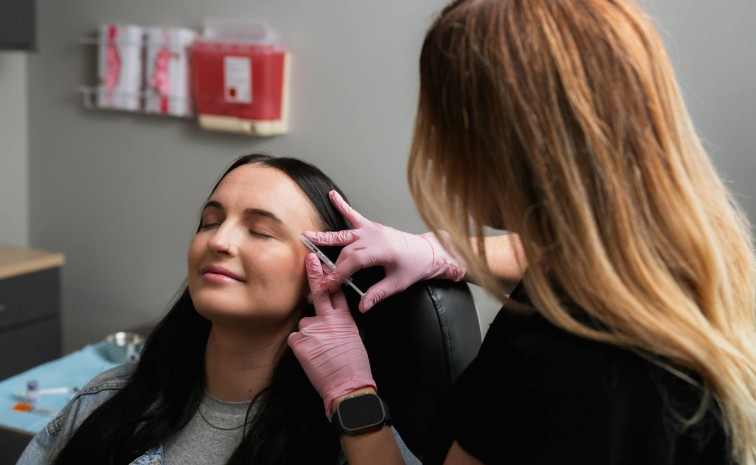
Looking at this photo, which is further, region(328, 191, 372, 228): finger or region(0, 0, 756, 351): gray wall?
region(0, 0, 756, 351): gray wall

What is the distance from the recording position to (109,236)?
3342mm

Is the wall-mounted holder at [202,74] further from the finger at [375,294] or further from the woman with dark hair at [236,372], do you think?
the finger at [375,294]

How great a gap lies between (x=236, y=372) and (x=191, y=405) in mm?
100

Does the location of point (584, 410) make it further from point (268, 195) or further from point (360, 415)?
point (268, 195)

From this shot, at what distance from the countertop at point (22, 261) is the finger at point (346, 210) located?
1810 mm

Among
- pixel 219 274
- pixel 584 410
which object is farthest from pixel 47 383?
pixel 584 410

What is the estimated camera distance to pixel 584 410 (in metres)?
0.88

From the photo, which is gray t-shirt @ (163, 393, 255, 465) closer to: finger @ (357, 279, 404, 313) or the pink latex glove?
the pink latex glove

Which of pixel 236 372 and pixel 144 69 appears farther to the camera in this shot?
pixel 144 69

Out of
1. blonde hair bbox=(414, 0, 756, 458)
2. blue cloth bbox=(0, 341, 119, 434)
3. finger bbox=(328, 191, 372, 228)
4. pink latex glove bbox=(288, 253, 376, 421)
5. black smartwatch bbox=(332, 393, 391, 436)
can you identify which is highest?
blonde hair bbox=(414, 0, 756, 458)

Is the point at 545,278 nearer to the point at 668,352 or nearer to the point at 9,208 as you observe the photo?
the point at 668,352

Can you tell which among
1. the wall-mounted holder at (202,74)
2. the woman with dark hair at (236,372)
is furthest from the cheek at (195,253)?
the wall-mounted holder at (202,74)

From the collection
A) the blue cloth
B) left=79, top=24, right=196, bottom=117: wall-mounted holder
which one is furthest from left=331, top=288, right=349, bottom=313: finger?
left=79, top=24, right=196, bottom=117: wall-mounted holder

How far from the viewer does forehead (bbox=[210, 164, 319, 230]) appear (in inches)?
55.9
